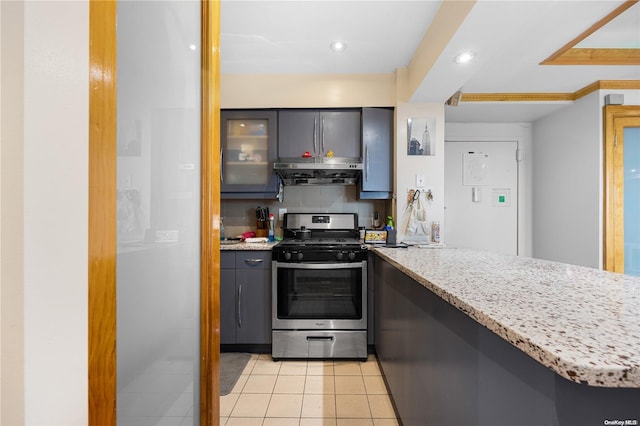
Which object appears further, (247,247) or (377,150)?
(377,150)

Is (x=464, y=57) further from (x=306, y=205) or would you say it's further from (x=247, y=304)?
(x=247, y=304)

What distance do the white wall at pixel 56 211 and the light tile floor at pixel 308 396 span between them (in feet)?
4.85

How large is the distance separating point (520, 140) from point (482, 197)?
2.85 feet

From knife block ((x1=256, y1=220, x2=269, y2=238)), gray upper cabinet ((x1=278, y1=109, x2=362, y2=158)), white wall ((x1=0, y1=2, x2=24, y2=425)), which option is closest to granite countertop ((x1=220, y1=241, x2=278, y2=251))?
knife block ((x1=256, y1=220, x2=269, y2=238))

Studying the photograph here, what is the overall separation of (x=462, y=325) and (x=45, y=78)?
1.08 meters

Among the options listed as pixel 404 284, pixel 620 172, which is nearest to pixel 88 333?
pixel 404 284

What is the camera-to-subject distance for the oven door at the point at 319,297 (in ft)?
7.91

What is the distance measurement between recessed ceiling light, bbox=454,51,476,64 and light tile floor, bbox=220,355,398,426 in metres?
2.24

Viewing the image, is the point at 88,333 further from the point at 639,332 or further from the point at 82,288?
the point at 639,332

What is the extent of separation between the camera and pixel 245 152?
9.38 ft

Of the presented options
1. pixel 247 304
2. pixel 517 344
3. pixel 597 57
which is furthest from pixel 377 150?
pixel 517 344

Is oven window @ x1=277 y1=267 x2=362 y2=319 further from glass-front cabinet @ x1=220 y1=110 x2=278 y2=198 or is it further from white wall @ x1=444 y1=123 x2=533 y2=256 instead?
white wall @ x1=444 y1=123 x2=533 y2=256

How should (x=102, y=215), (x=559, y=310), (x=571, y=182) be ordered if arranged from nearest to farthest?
(x=102, y=215) → (x=559, y=310) → (x=571, y=182)

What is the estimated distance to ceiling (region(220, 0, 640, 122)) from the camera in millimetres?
1702
